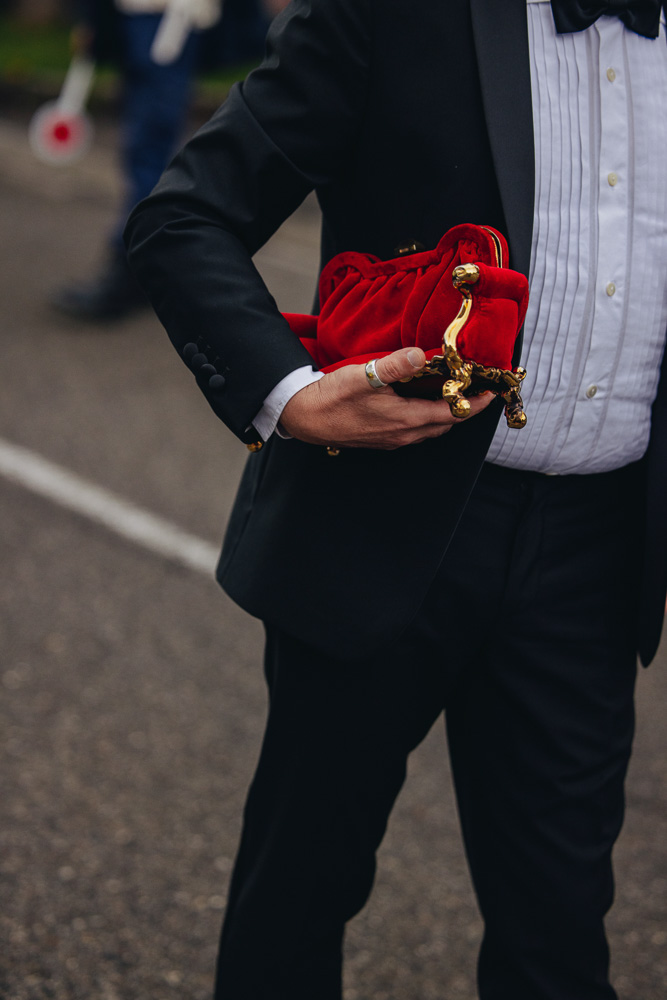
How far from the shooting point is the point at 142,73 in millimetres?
4953

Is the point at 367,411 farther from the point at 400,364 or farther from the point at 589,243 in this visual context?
the point at 589,243

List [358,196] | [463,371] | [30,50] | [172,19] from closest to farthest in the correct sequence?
[463,371], [358,196], [172,19], [30,50]

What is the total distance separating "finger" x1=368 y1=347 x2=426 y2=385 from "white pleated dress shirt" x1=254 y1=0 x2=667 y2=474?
129 mm

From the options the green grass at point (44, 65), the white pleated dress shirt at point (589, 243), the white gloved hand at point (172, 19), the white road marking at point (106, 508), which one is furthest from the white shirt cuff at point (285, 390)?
the green grass at point (44, 65)

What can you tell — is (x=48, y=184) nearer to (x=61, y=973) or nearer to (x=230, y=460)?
(x=230, y=460)

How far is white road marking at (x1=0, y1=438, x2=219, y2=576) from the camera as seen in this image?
10.9ft

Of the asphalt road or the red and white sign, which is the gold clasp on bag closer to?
the asphalt road

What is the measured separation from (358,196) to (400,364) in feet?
1.05

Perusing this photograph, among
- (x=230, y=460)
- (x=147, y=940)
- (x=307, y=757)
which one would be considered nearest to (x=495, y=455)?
(x=307, y=757)

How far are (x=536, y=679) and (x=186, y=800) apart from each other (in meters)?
1.15

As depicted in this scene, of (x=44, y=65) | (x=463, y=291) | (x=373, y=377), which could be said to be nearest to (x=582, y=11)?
(x=463, y=291)

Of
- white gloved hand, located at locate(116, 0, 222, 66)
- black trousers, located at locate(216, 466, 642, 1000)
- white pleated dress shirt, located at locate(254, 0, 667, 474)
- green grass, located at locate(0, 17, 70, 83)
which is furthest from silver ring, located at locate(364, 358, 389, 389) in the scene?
green grass, located at locate(0, 17, 70, 83)

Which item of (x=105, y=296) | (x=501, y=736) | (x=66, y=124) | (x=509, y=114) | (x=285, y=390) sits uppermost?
(x=509, y=114)

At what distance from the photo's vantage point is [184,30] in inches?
193
